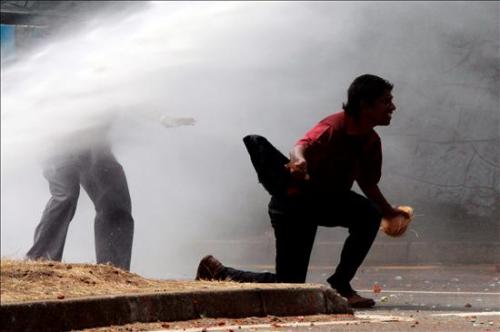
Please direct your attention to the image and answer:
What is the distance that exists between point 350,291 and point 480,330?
177 centimetres

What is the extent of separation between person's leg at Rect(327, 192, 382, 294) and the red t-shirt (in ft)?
0.30

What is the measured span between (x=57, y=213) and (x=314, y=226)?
2.28 metres

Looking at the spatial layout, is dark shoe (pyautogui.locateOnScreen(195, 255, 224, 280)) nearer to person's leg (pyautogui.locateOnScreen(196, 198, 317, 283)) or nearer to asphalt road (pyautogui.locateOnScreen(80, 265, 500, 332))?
person's leg (pyautogui.locateOnScreen(196, 198, 317, 283))

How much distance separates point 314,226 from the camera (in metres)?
8.48

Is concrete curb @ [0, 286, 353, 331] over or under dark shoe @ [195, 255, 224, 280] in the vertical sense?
over

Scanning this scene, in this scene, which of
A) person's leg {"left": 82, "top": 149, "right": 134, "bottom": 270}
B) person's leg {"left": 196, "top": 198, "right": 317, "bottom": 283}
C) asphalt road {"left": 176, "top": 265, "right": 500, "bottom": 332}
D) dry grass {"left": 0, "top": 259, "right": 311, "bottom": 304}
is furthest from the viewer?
person's leg {"left": 82, "top": 149, "right": 134, "bottom": 270}

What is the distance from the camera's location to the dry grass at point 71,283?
6.80 m

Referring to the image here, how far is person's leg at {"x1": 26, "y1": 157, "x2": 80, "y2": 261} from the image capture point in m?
9.98

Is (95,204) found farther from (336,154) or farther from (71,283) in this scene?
(71,283)

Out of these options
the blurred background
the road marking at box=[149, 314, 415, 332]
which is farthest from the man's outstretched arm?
the blurred background

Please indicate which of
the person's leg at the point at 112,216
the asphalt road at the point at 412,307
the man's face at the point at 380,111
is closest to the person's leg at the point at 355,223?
the asphalt road at the point at 412,307

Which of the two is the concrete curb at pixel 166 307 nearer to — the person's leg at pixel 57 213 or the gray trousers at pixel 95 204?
the gray trousers at pixel 95 204

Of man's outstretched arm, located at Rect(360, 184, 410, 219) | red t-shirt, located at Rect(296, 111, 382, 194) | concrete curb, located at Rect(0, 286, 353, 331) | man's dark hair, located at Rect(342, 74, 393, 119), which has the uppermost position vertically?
man's dark hair, located at Rect(342, 74, 393, 119)

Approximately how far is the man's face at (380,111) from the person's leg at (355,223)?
17.5 inches
